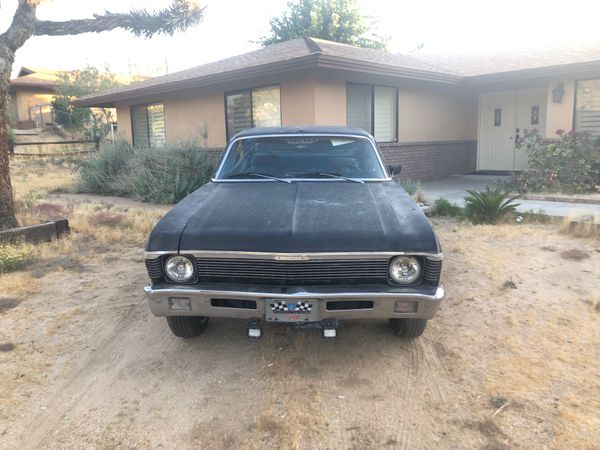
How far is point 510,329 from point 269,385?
2.06 m

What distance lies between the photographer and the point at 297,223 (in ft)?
11.7

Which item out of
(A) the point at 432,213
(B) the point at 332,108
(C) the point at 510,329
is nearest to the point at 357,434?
(C) the point at 510,329

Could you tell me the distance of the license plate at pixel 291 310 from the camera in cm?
330

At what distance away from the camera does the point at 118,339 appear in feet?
14.1

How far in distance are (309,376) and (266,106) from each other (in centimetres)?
952

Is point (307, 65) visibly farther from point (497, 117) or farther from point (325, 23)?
point (325, 23)

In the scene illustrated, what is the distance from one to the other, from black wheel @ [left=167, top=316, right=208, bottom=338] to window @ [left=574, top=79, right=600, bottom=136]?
10674mm

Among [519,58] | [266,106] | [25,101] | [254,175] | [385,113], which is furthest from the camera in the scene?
[25,101]

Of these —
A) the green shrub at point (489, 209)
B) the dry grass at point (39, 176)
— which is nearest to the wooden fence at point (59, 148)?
the dry grass at point (39, 176)

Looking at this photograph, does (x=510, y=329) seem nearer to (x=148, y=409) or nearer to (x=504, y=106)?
(x=148, y=409)

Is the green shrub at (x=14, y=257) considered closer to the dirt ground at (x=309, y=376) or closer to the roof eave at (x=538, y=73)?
the dirt ground at (x=309, y=376)

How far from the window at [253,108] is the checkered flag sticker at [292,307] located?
9.18 meters

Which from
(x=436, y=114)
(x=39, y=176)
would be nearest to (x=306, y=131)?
(x=436, y=114)

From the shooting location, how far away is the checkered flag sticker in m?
3.30
